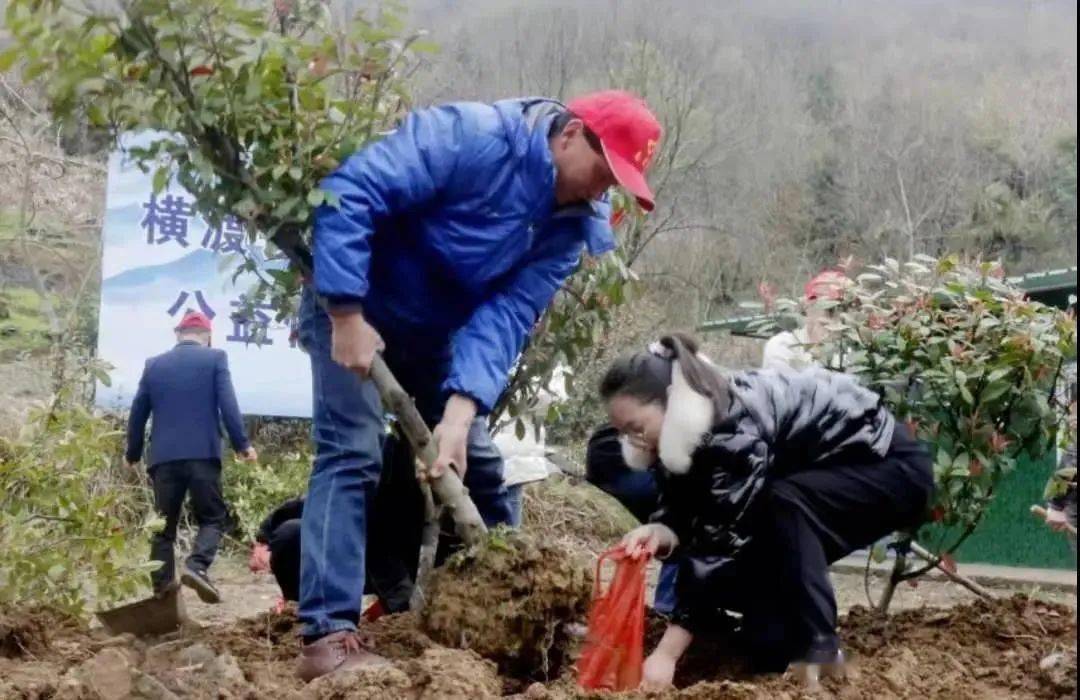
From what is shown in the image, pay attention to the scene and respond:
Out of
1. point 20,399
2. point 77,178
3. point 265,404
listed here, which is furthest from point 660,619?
point 77,178

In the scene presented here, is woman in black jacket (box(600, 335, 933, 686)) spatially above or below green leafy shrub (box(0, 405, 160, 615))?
above

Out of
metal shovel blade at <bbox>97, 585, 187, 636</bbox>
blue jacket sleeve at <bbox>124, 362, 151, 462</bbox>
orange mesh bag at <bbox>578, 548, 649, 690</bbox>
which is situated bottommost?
blue jacket sleeve at <bbox>124, 362, 151, 462</bbox>

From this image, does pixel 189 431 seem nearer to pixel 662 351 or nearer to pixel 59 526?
pixel 59 526

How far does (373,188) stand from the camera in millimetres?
3471

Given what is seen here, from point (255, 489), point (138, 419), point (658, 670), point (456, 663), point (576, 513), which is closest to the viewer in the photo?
point (456, 663)

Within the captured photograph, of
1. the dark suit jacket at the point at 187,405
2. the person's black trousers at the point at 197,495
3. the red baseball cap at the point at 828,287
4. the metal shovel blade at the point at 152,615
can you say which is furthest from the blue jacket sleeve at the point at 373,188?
the person's black trousers at the point at 197,495

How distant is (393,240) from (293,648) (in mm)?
1257

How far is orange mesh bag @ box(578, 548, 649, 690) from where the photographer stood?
12.1 ft

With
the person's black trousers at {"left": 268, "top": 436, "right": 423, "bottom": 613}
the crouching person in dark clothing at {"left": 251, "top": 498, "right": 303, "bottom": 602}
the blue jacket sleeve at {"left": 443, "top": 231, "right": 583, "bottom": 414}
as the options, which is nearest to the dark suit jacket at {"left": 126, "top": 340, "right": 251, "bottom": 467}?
the crouching person in dark clothing at {"left": 251, "top": 498, "right": 303, "bottom": 602}

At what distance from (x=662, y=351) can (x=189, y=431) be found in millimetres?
5283

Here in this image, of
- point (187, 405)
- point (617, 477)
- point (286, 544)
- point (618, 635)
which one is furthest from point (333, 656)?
point (187, 405)

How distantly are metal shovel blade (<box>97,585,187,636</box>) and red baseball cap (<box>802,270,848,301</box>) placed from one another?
8.27ft

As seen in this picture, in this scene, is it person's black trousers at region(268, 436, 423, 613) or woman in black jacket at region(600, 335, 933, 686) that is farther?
person's black trousers at region(268, 436, 423, 613)

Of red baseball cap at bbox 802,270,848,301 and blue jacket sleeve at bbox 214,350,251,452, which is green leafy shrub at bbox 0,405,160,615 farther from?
blue jacket sleeve at bbox 214,350,251,452
